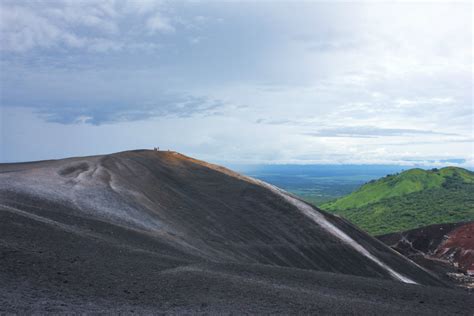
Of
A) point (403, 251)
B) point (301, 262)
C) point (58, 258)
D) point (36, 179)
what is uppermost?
point (36, 179)

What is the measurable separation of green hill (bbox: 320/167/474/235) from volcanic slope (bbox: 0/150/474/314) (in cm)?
5639

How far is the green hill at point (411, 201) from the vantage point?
101506mm

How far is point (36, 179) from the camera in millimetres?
33344

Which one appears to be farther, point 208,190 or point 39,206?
point 208,190

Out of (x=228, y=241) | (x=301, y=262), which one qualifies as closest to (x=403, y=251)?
(x=301, y=262)

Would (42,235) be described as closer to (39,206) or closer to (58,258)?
(58,258)

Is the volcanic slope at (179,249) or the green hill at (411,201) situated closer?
the volcanic slope at (179,249)

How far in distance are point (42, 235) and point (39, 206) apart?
8.03m

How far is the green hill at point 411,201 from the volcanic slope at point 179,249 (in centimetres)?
5639

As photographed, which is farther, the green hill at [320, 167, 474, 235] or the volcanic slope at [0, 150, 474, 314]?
the green hill at [320, 167, 474, 235]

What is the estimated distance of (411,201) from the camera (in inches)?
4961

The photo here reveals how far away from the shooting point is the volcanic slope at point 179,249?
15.4 metres

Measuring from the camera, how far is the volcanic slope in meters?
15.4

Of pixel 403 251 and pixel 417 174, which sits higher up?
pixel 417 174
